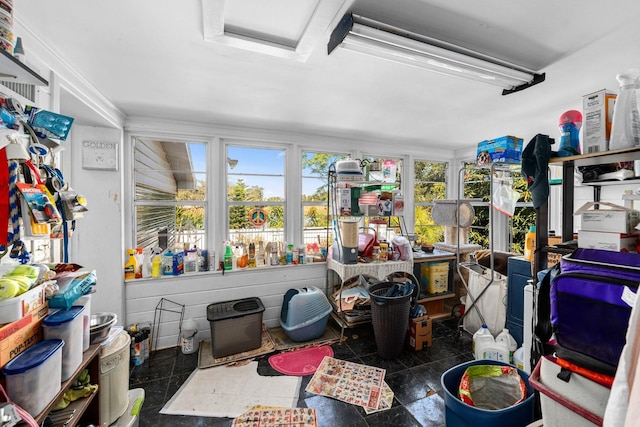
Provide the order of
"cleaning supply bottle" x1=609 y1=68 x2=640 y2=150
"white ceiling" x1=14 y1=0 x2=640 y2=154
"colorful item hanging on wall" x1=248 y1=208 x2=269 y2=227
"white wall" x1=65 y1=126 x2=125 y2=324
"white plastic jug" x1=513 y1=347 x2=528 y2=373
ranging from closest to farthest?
"cleaning supply bottle" x1=609 y1=68 x2=640 y2=150
"white ceiling" x1=14 y1=0 x2=640 y2=154
"white plastic jug" x1=513 y1=347 x2=528 y2=373
"white wall" x1=65 y1=126 x2=125 y2=324
"colorful item hanging on wall" x1=248 y1=208 x2=269 y2=227

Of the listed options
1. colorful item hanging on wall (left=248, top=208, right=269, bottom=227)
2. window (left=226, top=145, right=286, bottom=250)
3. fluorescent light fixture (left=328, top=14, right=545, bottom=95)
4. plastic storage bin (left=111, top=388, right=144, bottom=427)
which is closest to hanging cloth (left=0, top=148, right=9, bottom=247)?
plastic storage bin (left=111, top=388, right=144, bottom=427)

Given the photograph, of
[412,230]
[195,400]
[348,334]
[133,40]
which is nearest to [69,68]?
[133,40]

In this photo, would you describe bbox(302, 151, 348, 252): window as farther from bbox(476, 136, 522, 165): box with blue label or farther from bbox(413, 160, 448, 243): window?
bbox(476, 136, 522, 165): box with blue label

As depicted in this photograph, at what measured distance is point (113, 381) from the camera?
62.8 inches

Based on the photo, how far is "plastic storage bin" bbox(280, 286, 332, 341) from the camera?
2.93 meters

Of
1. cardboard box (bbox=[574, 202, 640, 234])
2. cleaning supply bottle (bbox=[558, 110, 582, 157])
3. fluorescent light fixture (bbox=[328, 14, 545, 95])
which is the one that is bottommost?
cardboard box (bbox=[574, 202, 640, 234])

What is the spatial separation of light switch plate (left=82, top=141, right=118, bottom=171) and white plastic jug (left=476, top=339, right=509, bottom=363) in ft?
12.4

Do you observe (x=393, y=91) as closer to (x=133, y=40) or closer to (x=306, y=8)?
(x=306, y=8)

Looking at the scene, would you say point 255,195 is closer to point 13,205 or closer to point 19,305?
point 13,205

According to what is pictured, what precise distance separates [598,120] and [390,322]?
6.81ft

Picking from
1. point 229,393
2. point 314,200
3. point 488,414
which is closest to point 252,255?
point 314,200

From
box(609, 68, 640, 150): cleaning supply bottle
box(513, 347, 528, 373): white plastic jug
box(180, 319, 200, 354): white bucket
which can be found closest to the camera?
box(609, 68, 640, 150): cleaning supply bottle

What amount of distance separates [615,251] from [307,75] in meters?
1.91

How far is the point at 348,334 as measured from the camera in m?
3.15
